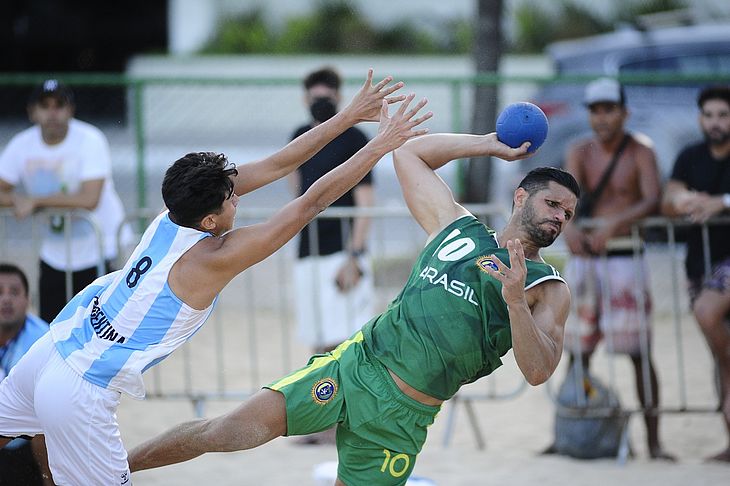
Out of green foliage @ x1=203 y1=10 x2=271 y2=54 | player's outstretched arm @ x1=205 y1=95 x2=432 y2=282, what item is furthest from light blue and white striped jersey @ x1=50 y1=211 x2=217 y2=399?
green foliage @ x1=203 y1=10 x2=271 y2=54

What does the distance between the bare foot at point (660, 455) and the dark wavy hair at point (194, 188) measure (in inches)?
142

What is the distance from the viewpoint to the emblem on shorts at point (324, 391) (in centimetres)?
455

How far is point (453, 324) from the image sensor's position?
4512mm

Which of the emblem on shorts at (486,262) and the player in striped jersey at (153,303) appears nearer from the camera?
the player in striped jersey at (153,303)

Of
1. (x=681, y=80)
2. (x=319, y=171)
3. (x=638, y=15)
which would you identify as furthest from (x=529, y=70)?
(x=319, y=171)

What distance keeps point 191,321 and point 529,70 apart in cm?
1529

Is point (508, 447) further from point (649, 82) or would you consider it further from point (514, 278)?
→ point (649, 82)

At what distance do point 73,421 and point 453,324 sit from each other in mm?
1526

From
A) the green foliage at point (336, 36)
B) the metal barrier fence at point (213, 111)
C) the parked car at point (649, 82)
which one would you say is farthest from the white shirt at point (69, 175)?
the green foliage at point (336, 36)

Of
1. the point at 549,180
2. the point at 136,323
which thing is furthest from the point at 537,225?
the point at 136,323

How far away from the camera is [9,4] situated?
22875 millimetres

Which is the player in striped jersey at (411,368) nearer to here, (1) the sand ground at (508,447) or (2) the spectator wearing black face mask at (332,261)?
(1) the sand ground at (508,447)

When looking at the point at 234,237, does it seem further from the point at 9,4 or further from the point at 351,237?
the point at 9,4

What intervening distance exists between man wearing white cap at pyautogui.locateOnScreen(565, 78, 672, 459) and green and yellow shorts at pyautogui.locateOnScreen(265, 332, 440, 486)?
2.65 m
